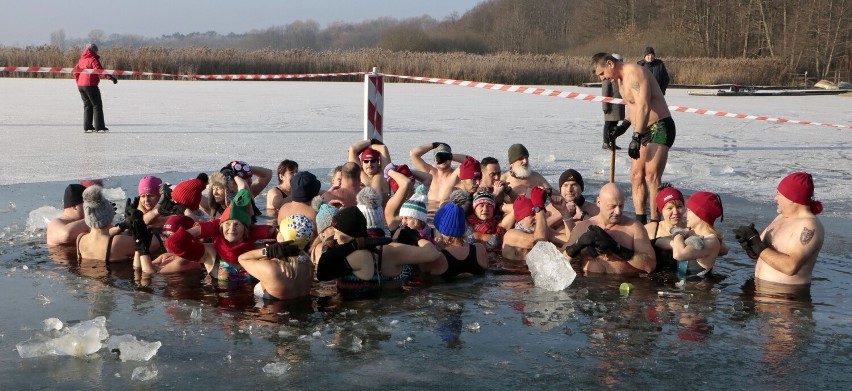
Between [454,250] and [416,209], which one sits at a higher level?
[416,209]

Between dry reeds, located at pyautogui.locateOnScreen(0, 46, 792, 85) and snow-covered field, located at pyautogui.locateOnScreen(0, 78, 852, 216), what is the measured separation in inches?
239

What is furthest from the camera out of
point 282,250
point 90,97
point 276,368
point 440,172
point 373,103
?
point 90,97

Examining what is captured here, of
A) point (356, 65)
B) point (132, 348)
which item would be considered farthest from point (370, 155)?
point (356, 65)

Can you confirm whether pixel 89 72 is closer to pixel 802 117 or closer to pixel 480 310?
pixel 480 310

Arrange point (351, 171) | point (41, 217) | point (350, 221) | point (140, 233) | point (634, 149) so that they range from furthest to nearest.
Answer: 1. point (634, 149)
2. point (41, 217)
3. point (351, 171)
4. point (140, 233)
5. point (350, 221)

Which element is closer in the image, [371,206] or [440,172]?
[371,206]

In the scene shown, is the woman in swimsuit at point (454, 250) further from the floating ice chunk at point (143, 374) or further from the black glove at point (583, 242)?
the floating ice chunk at point (143, 374)

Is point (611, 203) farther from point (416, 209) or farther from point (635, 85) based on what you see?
point (635, 85)

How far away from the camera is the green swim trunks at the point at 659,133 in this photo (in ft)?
26.5

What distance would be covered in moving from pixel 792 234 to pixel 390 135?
935cm

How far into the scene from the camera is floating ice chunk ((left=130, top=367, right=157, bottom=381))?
412 cm

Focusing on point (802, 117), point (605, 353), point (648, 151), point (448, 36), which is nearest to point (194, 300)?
point (605, 353)

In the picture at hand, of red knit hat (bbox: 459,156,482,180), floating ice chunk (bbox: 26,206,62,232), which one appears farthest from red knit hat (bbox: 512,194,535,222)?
floating ice chunk (bbox: 26,206,62,232)

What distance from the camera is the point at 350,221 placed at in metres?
5.55
